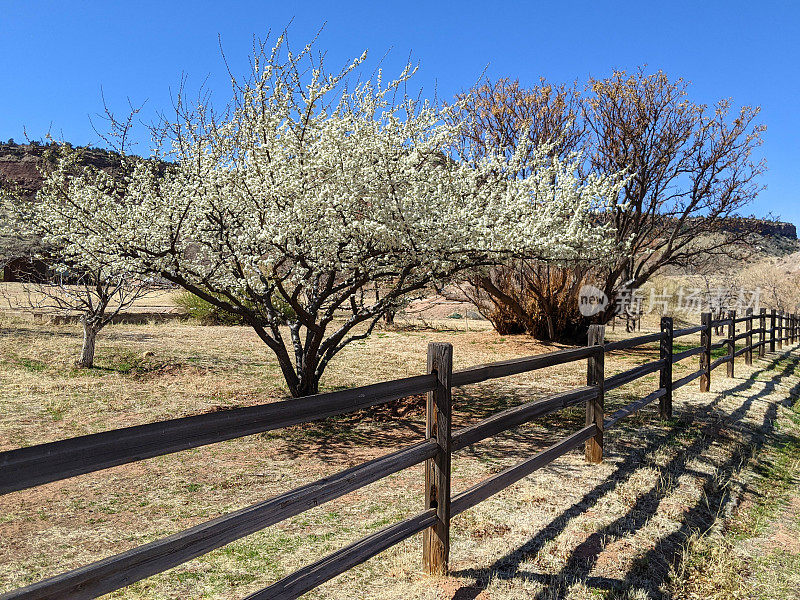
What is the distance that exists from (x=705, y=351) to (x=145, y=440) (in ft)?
35.7

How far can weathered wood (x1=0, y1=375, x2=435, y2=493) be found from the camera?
1.85 meters

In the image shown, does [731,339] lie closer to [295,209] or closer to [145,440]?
[295,209]

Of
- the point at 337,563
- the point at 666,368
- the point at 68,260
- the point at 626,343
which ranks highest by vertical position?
the point at 68,260

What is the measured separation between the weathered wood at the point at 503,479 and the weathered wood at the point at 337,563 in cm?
30

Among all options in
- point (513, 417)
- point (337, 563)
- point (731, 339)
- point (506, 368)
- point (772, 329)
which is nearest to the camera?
point (337, 563)

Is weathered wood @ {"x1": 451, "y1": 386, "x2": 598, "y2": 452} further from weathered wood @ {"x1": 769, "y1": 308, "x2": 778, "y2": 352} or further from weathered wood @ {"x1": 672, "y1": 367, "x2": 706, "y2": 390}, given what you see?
weathered wood @ {"x1": 769, "y1": 308, "x2": 778, "y2": 352}

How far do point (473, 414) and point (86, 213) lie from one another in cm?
659

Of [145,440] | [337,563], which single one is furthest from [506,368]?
[145,440]

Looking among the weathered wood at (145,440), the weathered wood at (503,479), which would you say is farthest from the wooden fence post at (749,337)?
the weathered wood at (145,440)

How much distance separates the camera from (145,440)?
2176mm

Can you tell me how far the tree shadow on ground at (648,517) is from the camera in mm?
3854

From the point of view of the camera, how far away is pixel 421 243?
779 centimetres

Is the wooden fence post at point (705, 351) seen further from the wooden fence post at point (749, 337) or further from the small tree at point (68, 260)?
the small tree at point (68, 260)

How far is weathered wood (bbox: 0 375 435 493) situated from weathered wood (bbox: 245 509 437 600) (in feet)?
2.58
